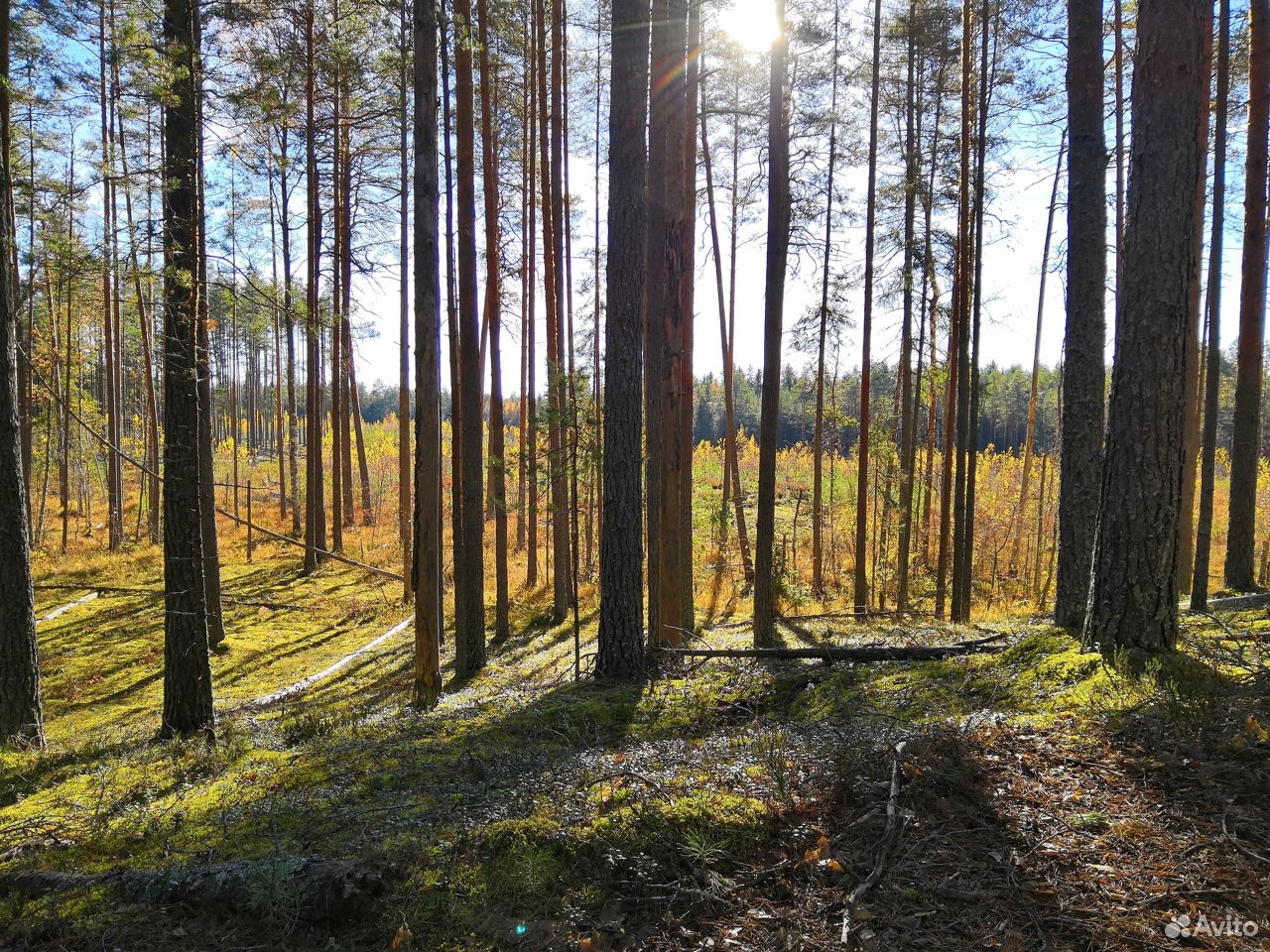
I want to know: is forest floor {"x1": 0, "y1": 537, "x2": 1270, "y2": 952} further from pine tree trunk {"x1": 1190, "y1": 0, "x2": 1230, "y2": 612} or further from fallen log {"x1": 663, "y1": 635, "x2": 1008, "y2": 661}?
pine tree trunk {"x1": 1190, "y1": 0, "x2": 1230, "y2": 612}

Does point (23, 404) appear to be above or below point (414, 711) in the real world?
above

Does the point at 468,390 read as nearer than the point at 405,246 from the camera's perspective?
Yes

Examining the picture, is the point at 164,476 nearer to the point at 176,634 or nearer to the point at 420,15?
the point at 176,634

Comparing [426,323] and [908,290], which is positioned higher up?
[908,290]

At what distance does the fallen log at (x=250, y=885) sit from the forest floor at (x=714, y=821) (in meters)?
0.01

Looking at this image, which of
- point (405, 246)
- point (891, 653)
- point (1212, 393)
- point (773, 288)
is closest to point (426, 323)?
point (773, 288)

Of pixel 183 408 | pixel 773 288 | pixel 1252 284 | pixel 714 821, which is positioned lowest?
pixel 714 821

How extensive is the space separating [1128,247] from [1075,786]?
3230 mm

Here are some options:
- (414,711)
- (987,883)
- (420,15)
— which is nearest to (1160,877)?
(987,883)

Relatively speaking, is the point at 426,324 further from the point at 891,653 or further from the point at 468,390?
the point at 891,653

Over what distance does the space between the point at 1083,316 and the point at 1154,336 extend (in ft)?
4.85

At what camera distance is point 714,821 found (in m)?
2.79

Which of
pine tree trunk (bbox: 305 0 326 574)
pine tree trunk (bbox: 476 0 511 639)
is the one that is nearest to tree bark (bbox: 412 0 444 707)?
pine tree trunk (bbox: 476 0 511 639)

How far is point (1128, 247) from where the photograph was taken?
3971mm
